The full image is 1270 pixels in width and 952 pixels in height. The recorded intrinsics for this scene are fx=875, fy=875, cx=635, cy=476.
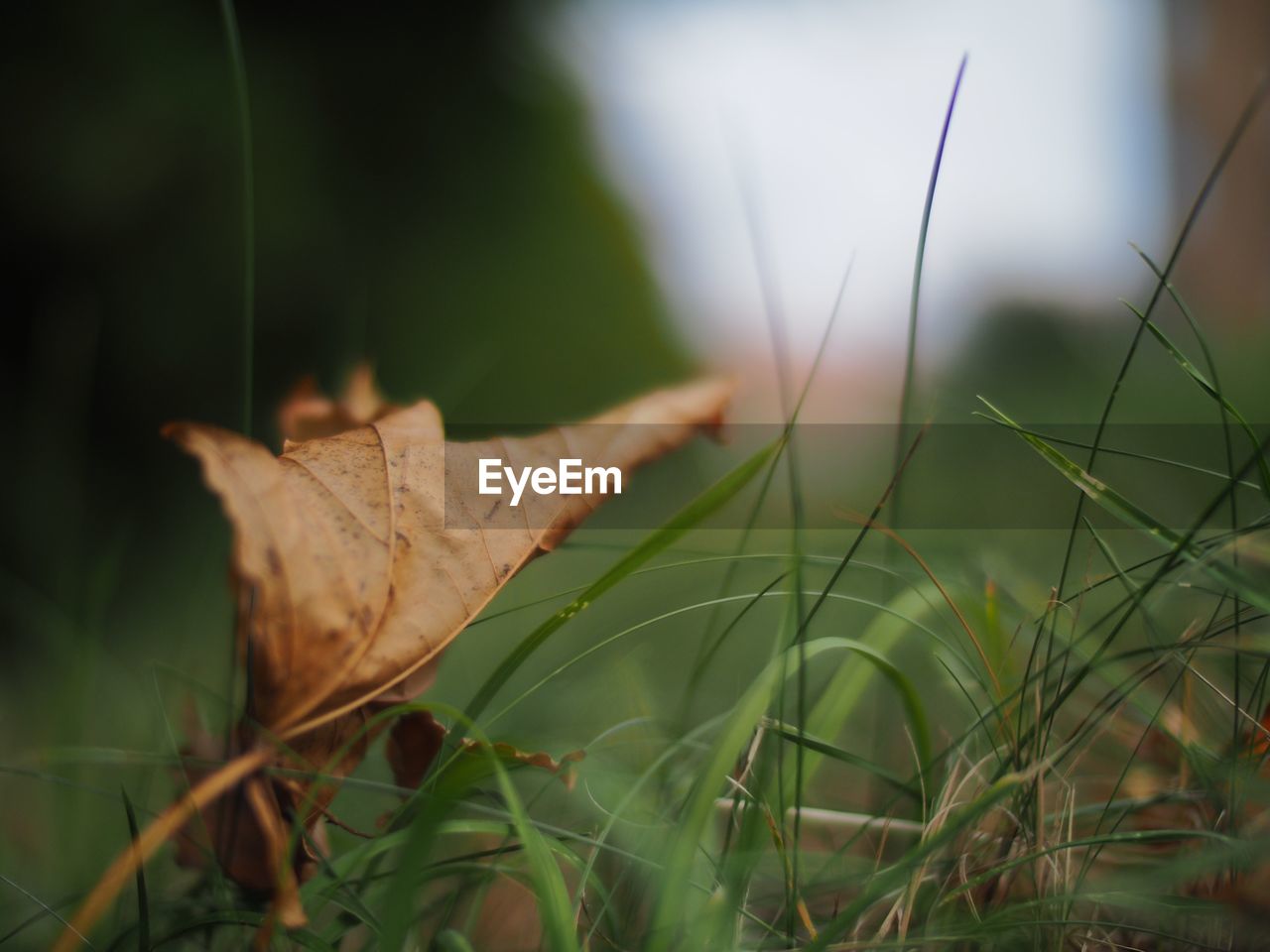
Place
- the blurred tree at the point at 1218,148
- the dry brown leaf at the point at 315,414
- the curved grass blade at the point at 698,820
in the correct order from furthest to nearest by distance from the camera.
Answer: the blurred tree at the point at 1218,148
the dry brown leaf at the point at 315,414
the curved grass blade at the point at 698,820

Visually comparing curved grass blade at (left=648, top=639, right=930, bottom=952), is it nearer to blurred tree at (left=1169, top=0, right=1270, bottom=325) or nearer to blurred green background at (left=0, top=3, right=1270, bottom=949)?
blurred green background at (left=0, top=3, right=1270, bottom=949)

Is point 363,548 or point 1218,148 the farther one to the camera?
point 1218,148

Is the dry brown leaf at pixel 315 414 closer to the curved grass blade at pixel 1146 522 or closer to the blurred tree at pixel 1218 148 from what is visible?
the curved grass blade at pixel 1146 522

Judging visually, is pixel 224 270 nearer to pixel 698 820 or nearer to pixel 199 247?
pixel 199 247

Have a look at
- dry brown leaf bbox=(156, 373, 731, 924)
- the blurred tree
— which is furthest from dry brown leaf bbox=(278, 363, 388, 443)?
the blurred tree

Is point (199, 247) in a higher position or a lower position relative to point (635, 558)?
higher

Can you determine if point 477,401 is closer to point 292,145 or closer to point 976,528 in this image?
point 292,145

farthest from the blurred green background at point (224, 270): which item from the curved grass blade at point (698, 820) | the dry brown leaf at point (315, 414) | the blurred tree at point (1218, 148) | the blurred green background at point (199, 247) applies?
the blurred tree at point (1218, 148)

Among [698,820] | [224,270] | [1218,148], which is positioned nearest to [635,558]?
[698,820]
